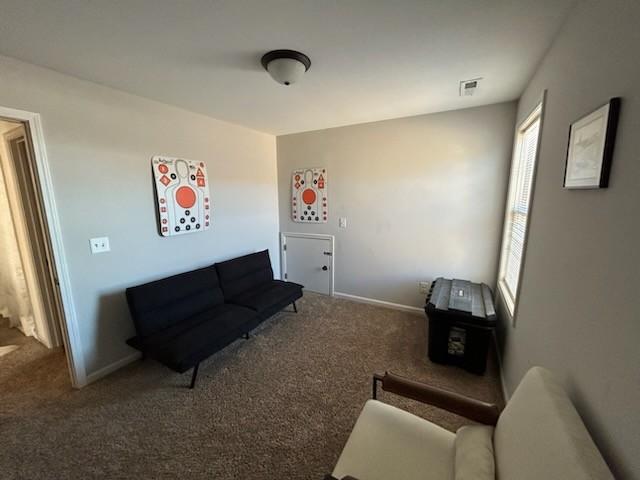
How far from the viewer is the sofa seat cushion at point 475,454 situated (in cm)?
94

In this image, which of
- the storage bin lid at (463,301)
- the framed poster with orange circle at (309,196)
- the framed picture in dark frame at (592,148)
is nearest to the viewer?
the framed picture in dark frame at (592,148)

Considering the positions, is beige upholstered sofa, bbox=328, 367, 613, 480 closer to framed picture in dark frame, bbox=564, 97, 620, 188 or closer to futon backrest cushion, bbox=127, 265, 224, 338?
framed picture in dark frame, bbox=564, 97, 620, 188

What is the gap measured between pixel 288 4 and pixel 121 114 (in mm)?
1786

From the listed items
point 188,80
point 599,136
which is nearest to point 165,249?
point 188,80

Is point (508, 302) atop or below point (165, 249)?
below

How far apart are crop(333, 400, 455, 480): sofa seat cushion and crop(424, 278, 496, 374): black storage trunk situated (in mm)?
1113

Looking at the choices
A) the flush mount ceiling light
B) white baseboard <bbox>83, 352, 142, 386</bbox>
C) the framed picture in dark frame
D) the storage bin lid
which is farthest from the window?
white baseboard <bbox>83, 352, 142, 386</bbox>

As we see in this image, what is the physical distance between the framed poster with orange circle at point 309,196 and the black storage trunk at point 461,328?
Result: 1.87 m

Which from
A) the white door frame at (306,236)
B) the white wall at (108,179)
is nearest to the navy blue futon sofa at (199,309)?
the white wall at (108,179)

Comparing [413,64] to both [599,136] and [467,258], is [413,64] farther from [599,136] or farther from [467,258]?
[467,258]

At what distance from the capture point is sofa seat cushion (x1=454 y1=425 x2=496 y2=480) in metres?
0.94

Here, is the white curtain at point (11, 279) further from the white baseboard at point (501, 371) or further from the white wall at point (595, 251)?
the white baseboard at point (501, 371)

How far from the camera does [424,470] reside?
106 centimetres

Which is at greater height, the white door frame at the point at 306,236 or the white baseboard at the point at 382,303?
the white door frame at the point at 306,236
